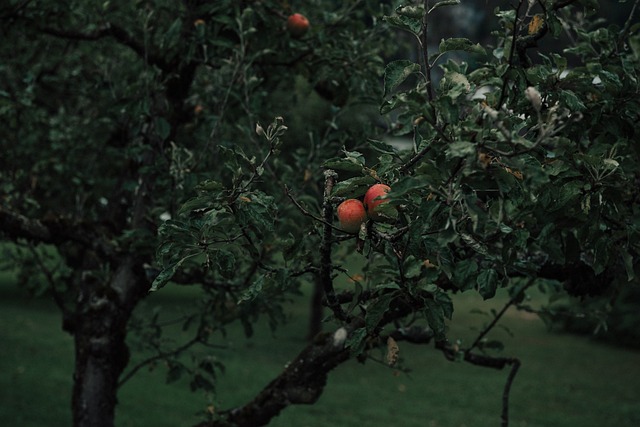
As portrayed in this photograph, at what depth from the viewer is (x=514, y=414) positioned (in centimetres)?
1183

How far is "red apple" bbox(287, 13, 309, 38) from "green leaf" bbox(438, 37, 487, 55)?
249cm

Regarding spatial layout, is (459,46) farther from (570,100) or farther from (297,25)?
(297,25)

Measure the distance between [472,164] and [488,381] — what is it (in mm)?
12689

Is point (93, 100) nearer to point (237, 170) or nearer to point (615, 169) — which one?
point (237, 170)

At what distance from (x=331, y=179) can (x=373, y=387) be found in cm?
1160

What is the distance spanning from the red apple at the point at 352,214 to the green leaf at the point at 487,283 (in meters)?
0.40

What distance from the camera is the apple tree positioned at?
86.7 inches

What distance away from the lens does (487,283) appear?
91.4 inches

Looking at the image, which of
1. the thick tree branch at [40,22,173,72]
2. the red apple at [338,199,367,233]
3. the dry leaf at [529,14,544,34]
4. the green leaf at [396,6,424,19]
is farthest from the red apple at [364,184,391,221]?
the thick tree branch at [40,22,173,72]

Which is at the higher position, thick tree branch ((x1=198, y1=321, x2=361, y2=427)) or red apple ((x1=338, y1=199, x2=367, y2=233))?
red apple ((x1=338, y1=199, x2=367, y2=233))

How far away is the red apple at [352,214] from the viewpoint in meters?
2.25

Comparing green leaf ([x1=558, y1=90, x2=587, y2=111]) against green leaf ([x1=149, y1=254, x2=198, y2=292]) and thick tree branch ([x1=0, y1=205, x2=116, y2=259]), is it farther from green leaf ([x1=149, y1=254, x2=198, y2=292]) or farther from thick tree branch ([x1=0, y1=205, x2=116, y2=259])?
thick tree branch ([x1=0, y1=205, x2=116, y2=259])

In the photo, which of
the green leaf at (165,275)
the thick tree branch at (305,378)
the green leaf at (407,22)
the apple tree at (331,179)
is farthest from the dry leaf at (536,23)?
the thick tree branch at (305,378)

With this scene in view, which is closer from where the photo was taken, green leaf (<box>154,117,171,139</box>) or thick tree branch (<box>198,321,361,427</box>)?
thick tree branch (<box>198,321,361,427</box>)
